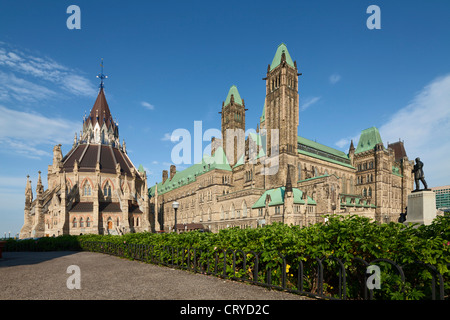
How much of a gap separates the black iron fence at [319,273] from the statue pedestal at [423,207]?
12.7 meters

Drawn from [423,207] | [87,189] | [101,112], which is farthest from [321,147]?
[101,112]

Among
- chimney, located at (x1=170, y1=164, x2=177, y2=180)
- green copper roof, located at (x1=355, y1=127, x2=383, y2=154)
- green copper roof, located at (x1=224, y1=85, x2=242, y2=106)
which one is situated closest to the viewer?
green copper roof, located at (x1=355, y1=127, x2=383, y2=154)

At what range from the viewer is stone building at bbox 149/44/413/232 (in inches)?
2008

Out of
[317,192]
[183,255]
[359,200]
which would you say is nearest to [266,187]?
[317,192]

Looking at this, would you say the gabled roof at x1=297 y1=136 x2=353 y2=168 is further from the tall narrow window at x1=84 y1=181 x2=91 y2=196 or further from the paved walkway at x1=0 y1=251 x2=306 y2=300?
the paved walkway at x1=0 y1=251 x2=306 y2=300

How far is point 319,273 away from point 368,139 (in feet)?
261

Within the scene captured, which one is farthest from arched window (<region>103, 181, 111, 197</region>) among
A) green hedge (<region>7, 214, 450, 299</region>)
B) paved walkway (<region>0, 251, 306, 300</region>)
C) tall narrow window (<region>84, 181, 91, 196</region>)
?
green hedge (<region>7, 214, 450, 299</region>)

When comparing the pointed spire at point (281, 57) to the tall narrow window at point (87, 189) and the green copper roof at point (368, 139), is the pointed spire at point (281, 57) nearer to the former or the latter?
the green copper roof at point (368, 139)

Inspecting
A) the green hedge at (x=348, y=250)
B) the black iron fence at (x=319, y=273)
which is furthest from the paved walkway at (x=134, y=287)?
the green hedge at (x=348, y=250)

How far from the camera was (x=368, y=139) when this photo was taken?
3068 inches

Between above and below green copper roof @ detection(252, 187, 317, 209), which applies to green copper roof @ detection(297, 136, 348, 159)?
above

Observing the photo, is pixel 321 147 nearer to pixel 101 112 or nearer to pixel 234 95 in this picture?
pixel 234 95

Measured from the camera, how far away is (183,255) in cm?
1325

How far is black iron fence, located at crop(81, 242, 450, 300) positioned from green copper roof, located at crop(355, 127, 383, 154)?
74.6m
